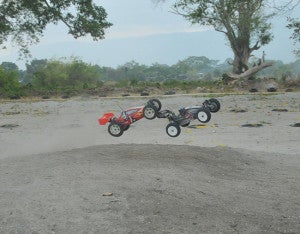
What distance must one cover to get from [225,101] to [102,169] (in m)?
19.7

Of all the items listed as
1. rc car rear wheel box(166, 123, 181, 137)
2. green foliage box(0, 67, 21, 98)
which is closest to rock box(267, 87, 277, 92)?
green foliage box(0, 67, 21, 98)

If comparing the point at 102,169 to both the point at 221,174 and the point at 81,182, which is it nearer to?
the point at 81,182

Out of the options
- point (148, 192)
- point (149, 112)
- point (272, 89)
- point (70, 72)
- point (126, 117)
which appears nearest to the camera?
point (149, 112)

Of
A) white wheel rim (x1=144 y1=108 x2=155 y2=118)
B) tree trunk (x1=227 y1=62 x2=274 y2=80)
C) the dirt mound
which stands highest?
tree trunk (x1=227 y1=62 x2=274 y2=80)

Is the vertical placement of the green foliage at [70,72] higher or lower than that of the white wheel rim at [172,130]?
higher

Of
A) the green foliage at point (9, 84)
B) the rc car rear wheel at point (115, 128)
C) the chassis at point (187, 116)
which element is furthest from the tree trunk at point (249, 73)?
the rc car rear wheel at point (115, 128)

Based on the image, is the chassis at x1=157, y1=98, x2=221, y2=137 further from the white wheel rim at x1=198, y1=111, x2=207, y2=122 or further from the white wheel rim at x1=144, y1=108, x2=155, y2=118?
the white wheel rim at x1=144, y1=108, x2=155, y2=118

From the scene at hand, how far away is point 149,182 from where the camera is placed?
979cm

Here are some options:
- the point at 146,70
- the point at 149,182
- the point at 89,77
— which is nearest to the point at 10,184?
the point at 149,182

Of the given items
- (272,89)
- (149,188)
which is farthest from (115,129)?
(272,89)

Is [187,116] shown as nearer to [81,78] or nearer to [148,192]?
[148,192]

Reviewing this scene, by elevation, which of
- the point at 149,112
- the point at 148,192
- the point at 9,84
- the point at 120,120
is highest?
the point at 9,84

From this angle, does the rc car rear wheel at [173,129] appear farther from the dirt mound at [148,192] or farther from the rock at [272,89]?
the rock at [272,89]

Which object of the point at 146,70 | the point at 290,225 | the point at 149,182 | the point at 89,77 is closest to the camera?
the point at 290,225
